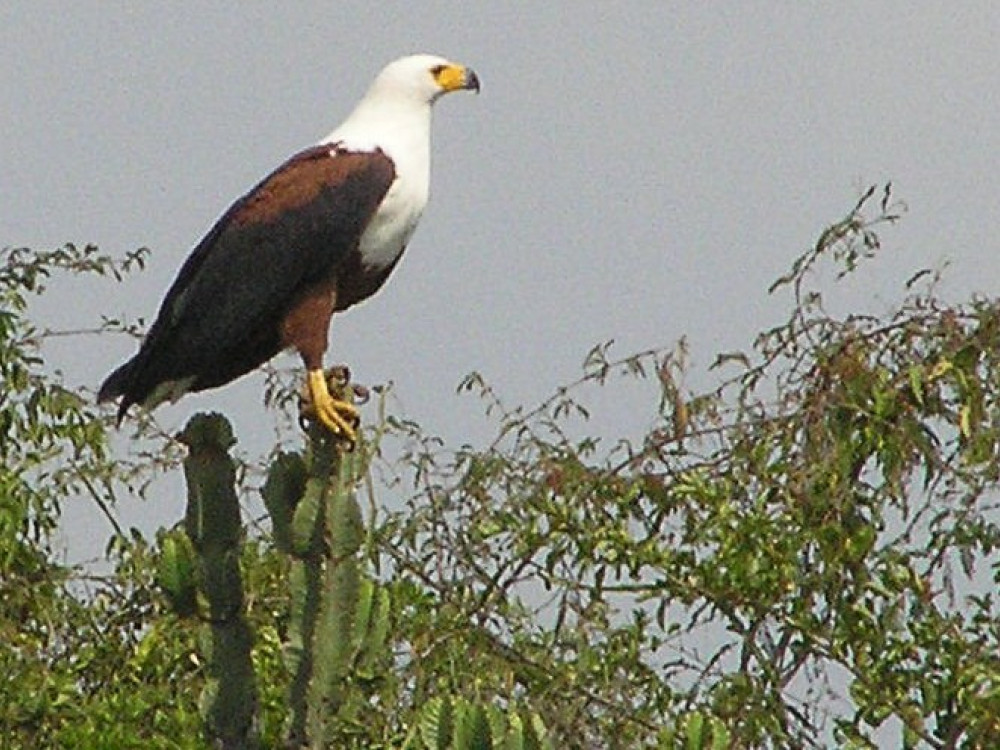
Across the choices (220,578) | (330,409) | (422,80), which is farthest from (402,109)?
(220,578)

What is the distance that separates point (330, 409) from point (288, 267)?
62 centimetres

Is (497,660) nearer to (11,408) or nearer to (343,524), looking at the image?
(343,524)

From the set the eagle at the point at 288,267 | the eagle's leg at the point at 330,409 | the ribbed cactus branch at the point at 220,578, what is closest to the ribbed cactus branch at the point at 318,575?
the ribbed cactus branch at the point at 220,578

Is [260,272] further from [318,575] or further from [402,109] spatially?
[318,575]

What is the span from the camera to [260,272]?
7.65m

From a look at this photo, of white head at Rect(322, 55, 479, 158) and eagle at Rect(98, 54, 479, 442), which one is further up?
white head at Rect(322, 55, 479, 158)

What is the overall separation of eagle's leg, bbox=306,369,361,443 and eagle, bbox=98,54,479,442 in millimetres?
177

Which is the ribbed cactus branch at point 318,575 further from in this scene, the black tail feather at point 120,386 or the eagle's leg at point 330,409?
the black tail feather at point 120,386

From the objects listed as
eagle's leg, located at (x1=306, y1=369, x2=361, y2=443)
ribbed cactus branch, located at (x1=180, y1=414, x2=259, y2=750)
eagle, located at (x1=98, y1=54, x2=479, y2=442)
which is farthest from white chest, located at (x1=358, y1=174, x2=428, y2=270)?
ribbed cactus branch, located at (x1=180, y1=414, x2=259, y2=750)

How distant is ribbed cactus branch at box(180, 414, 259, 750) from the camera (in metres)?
6.65

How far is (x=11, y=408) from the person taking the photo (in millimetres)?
9000

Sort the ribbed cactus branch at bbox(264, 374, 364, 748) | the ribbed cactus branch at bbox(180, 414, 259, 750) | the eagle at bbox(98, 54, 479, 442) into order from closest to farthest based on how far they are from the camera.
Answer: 1. the ribbed cactus branch at bbox(264, 374, 364, 748)
2. the ribbed cactus branch at bbox(180, 414, 259, 750)
3. the eagle at bbox(98, 54, 479, 442)

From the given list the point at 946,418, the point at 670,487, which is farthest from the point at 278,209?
the point at 946,418

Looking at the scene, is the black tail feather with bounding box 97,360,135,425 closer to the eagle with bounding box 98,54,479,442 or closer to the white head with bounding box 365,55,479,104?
the eagle with bounding box 98,54,479,442
